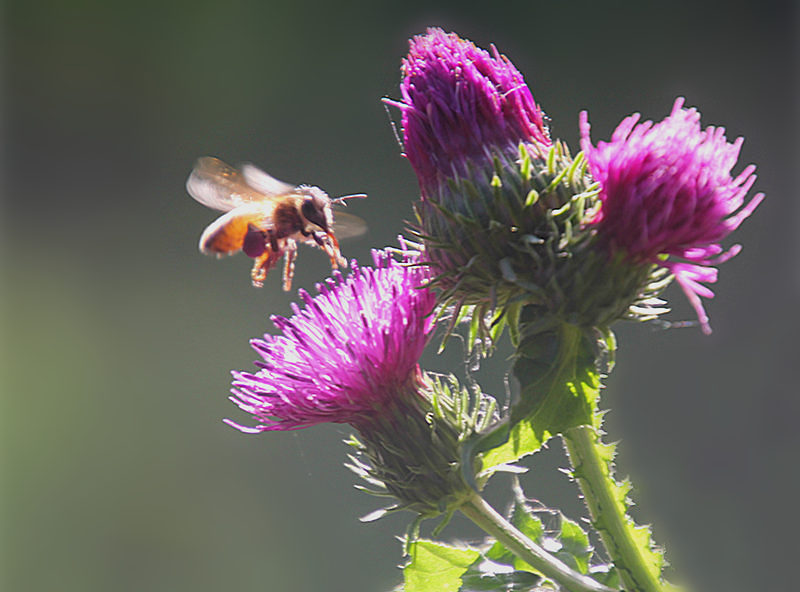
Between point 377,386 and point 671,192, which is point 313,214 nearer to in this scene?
point 377,386

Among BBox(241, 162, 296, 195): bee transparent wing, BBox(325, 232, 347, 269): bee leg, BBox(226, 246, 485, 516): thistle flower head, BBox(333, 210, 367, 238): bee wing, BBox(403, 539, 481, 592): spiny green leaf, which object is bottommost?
BBox(403, 539, 481, 592): spiny green leaf

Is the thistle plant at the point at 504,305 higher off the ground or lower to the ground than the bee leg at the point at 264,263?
lower

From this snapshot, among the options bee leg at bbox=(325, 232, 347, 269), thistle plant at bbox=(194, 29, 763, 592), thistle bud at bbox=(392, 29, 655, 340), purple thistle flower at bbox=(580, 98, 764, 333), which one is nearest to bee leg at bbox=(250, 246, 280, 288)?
bee leg at bbox=(325, 232, 347, 269)

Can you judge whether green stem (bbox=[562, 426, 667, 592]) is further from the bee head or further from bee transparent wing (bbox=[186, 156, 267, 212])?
bee transparent wing (bbox=[186, 156, 267, 212])

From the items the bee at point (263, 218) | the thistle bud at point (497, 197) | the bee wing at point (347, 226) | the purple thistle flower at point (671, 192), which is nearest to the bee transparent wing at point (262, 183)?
the bee at point (263, 218)

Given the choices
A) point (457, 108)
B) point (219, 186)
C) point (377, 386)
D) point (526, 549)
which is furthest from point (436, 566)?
point (219, 186)

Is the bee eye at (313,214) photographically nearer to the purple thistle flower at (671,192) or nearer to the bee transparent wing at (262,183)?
the bee transparent wing at (262,183)
